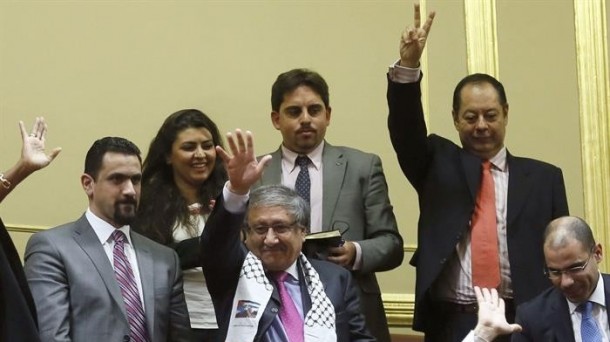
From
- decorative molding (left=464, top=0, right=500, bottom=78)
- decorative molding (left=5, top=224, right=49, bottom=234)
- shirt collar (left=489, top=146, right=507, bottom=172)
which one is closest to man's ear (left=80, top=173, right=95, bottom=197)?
decorative molding (left=5, top=224, right=49, bottom=234)

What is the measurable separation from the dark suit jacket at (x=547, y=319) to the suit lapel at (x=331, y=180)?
2.35 feet

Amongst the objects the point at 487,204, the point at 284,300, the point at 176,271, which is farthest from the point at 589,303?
the point at 176,271

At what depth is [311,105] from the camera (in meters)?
4.33

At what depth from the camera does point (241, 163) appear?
3.57m

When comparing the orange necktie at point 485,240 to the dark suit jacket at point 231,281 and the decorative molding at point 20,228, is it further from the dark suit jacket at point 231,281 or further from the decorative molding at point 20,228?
the decorative molding at point 20,228

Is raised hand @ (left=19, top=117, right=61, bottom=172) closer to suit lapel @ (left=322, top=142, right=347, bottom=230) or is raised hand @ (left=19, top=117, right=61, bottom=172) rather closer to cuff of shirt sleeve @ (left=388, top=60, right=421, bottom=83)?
suit lapel @ (left=322, top=142, right=347, bottom=230)

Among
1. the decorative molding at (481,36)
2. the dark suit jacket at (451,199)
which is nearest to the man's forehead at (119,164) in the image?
the dark suit jacket at (451,199)

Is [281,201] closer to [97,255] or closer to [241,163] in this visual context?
[241,163]

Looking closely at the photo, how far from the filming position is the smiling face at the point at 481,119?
4.15m

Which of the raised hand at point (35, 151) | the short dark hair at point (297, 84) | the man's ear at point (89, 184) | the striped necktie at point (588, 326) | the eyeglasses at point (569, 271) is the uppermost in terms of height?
the short dark hair at point (297, 84)

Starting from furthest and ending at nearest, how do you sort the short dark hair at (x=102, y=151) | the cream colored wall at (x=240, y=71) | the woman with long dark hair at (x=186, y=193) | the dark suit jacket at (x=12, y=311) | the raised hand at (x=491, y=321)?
1. the cream colored wall at (x=240, y=71)
2. the woman with long dark hair at (x=186, y=193)
3. the short dark hair at (x=102, y=151)
4. the raised hand at (x=491, y=321)
5. the dark suit jacket at (x=12, y=311)

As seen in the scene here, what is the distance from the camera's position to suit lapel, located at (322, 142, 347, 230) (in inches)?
167

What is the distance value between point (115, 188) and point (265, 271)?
51 cm

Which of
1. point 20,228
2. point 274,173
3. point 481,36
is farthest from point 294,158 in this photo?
point 481,36
